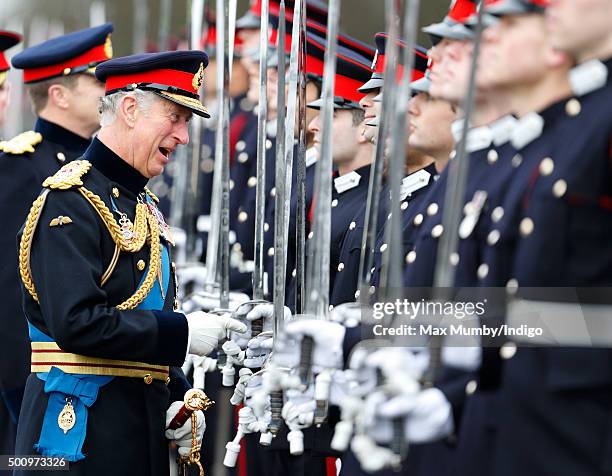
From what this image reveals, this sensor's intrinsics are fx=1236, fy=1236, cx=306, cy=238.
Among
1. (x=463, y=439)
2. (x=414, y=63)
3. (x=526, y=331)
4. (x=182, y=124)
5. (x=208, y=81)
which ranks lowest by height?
(x=463, y=439)

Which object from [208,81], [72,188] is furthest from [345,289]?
[208,81]

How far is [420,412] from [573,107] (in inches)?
35.1

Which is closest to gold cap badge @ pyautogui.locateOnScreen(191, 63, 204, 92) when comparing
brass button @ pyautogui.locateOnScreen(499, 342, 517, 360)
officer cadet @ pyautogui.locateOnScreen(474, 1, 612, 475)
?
officer cadet @ pyautogui.locateOnScreen(474, 1, 612, 475)

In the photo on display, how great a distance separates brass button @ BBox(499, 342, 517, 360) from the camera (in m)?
3.23

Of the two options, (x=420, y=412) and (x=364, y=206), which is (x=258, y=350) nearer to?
(x=364, y=206)

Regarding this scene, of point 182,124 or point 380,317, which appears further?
point 182,124

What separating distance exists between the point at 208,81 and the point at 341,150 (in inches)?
185

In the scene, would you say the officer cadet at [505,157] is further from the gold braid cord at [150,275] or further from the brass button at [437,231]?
the gold braid cord at [150,275]

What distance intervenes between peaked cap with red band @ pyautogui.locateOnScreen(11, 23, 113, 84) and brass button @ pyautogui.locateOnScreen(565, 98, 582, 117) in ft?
11.3

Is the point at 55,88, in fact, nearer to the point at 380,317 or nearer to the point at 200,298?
the point at 200,298

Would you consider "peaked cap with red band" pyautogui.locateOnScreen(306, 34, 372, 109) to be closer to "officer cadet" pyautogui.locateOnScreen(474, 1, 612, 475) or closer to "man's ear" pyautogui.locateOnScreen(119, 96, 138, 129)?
"man's ear" pyautogui.locateOnScreen(119, 96, 138, 129)

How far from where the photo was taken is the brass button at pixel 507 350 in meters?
3.23

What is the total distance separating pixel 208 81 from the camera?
10.1 metres

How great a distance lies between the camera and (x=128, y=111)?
4.59 meters
